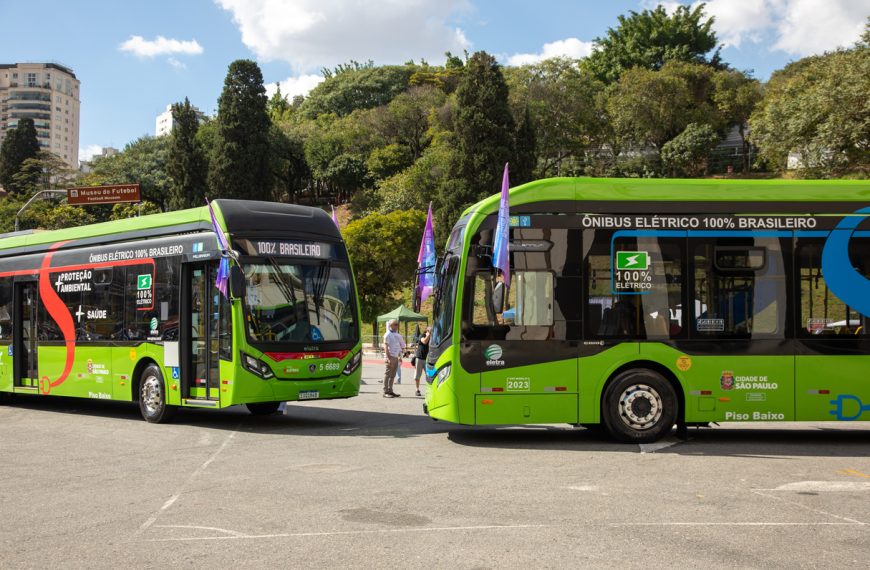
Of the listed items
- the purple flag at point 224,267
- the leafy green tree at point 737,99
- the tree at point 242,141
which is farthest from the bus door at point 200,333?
the leafy green tree at point 737,99

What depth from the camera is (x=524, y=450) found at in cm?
1161

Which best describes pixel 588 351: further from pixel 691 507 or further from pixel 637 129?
pixel 637 129

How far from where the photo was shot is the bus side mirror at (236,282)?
43.0 ft

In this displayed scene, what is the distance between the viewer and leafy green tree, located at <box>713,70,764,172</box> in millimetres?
69938

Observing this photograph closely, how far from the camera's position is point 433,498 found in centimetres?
829

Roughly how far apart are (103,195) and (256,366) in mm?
44951

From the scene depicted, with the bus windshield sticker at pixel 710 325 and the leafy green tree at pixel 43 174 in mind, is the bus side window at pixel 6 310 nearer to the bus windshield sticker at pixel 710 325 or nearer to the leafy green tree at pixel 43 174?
the bus windshield sticker at pixel 710 325

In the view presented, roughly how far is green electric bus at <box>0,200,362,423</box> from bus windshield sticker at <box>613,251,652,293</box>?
4639 mm

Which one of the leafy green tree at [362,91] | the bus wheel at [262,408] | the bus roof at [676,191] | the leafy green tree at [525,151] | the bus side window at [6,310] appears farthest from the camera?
the leafy green tree at [362,91]

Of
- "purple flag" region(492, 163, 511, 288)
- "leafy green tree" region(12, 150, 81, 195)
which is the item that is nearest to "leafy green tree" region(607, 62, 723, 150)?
"purple flag" region(492, 163, 511, 288)

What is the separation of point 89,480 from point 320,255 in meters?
5.68

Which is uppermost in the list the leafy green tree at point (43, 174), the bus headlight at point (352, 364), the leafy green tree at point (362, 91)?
the leafy green tree at point (362, 91)

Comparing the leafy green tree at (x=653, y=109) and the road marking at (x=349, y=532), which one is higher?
the leafy green tree at (x=653, y=109)

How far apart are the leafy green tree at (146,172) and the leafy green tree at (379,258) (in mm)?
33929
